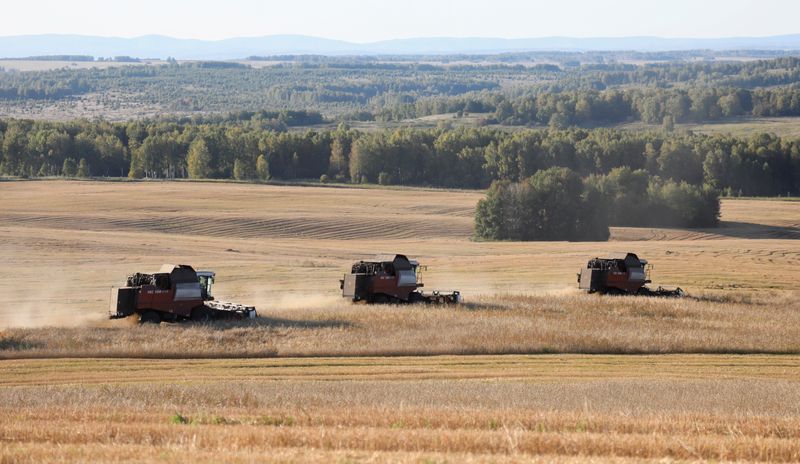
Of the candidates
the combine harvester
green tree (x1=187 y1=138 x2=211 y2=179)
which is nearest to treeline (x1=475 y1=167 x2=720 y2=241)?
the combine harvester

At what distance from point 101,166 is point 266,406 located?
11443 cm

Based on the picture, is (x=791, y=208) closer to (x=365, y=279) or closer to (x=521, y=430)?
(x=365, y=279)

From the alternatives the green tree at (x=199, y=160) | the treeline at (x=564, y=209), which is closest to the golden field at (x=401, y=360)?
the treeline at (x=564, y=209)

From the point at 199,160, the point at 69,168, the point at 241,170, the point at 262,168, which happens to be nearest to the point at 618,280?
the point at 262,168

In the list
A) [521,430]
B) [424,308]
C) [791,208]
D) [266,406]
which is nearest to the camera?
[521,430]

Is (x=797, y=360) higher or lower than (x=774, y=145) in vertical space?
lower

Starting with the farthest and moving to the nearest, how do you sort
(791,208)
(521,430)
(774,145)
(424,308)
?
(774,145) < (791,208) < (424,308) < (521,430)

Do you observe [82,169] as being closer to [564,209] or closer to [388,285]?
[564,209]

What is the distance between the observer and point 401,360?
101ft

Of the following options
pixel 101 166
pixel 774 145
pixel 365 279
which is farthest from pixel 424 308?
pixel 101 166

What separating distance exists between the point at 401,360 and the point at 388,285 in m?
11.4

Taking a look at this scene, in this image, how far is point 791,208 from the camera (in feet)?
328

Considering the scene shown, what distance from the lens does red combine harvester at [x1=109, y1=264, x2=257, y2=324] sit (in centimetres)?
3566

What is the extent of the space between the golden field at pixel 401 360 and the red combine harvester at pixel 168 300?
1036 mm
